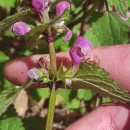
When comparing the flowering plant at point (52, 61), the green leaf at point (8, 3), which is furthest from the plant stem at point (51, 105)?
the green leaf at point (8, 3)

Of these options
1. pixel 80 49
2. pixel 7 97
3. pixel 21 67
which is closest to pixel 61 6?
pixel 80 49

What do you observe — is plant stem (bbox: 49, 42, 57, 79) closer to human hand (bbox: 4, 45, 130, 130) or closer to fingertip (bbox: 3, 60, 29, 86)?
human hand (bbox: 4, 45, 130, 130)

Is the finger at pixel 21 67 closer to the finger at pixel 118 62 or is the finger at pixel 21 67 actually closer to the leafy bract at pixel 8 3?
the finger at pixel 118 62

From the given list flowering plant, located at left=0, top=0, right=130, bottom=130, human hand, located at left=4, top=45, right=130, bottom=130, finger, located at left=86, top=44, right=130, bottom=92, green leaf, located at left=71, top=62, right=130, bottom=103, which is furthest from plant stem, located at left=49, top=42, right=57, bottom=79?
finger, located at left=86, top=44, right=130, bottom=92

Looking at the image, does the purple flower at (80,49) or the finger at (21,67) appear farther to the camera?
the finger at (21,67)

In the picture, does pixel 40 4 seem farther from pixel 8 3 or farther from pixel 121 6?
pixel 8 3

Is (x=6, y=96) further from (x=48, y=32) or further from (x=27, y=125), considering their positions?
(x=27, y=125)
